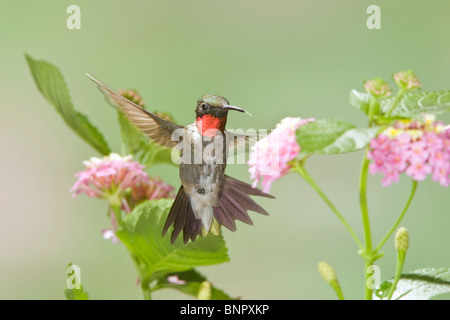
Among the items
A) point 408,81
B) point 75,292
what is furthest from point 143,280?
point 408,81

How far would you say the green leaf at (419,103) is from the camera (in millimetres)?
500

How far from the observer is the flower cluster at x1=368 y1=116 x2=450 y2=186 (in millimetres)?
467

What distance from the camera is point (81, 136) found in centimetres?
85

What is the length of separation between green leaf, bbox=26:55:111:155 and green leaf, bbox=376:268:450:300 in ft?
1.59

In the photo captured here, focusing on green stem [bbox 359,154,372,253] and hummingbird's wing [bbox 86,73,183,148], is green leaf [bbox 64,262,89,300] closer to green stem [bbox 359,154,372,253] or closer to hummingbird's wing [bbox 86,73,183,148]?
hummingbird's wing [bbox 86,73,183,148]

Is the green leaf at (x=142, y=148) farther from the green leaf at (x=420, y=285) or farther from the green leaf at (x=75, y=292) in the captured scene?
the green leaf at (x=420, y=285)

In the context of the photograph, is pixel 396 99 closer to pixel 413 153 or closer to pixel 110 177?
pixel 413 153

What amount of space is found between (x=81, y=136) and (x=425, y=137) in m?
0.53

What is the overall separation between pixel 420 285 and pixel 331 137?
0.21m

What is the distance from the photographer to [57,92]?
2.73 ft

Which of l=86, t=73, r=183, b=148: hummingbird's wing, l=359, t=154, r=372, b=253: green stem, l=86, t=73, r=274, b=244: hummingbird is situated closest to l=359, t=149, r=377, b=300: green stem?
l=359, t=154, r=372, b=253: green stem
